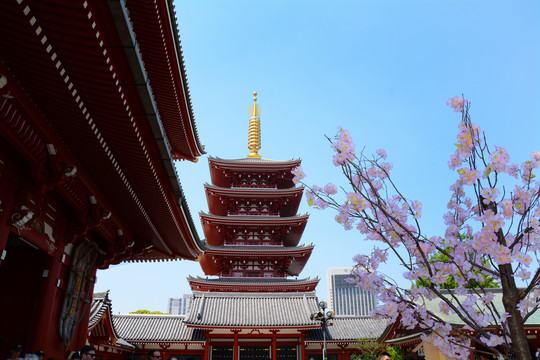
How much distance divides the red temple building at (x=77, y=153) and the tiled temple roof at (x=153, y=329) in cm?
1206

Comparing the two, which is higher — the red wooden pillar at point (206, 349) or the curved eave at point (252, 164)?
the curved eave at point (252, 164)

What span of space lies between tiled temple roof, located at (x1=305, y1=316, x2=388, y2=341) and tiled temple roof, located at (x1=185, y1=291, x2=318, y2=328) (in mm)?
1323

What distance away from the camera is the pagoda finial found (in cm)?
2916

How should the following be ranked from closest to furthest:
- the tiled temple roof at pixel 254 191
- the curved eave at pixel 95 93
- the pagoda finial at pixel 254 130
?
1. the curved eave at pixel 95 93
2. the tiled temple roof at pixel 254 191
3. the pagoda finial at pixel 254 130

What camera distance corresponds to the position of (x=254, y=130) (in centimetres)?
3030

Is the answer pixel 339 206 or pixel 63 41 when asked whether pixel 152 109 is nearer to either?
pixel 63 41

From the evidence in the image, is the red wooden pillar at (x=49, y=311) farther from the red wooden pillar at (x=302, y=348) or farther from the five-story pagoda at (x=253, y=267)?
the red wooden pillar at (x=302, y=348)

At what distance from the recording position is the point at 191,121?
424 inches

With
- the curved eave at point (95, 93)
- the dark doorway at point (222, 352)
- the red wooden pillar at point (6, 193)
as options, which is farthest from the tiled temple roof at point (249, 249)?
the red wooden pillar at point (6, 193)

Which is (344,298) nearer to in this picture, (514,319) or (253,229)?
(253,229)

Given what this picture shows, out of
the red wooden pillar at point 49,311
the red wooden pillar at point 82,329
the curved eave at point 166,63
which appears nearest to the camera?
the curved eave at point 166,63

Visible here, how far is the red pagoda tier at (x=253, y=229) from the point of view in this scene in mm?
23484

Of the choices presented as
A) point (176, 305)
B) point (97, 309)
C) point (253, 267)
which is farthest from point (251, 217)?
point (176, 305)

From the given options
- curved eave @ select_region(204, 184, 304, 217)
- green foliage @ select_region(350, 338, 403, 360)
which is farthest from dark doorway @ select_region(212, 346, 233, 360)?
curved eave @ select_region(204, 184, 304, 217)
